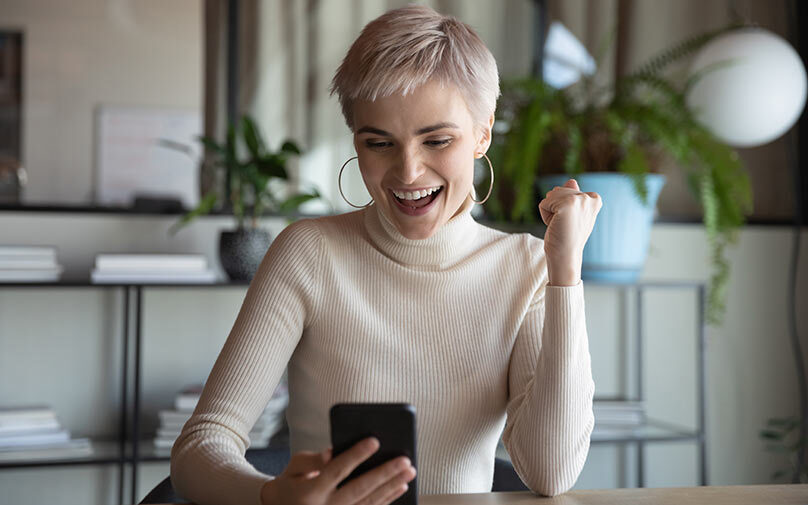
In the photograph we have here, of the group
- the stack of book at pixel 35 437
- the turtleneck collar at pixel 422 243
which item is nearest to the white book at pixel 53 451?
the stack of book at pixel 35 437

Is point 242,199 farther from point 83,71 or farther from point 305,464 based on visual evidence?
point 83,71

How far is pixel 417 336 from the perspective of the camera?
132cm

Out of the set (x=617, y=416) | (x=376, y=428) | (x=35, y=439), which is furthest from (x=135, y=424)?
(x=376, y=428)

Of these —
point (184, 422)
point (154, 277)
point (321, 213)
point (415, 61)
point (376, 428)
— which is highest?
point (415, 61)

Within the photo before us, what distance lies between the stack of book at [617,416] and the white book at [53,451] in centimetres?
150

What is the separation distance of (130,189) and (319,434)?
4223 millimetres

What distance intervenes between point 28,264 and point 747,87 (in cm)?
211

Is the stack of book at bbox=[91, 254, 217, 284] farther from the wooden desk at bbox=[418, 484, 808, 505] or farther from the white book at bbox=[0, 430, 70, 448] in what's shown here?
the wooden desk at bbox=[418, 484, 808, 505]

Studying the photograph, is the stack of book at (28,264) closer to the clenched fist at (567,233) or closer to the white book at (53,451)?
the white book at (53,451)

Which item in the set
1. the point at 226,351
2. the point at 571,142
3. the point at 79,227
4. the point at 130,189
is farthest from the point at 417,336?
the point at 130,189

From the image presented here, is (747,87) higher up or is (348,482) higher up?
(747,87)

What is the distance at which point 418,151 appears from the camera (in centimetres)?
122

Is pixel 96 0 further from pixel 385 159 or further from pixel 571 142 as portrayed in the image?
pixel 385 159

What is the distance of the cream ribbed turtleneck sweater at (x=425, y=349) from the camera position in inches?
46.0
